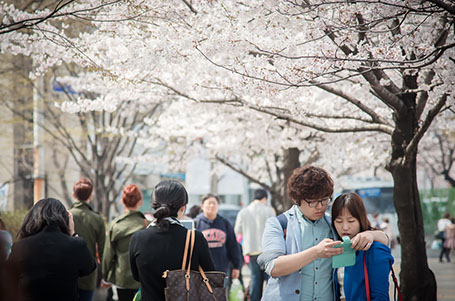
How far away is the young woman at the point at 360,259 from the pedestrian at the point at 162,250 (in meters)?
0.93

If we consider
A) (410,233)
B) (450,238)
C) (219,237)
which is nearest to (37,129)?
(219,237)

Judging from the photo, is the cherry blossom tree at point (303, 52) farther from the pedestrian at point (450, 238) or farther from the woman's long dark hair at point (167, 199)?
the pedestrian at point (450, 238)

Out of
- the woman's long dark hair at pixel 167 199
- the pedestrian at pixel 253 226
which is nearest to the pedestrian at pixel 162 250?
the woman's long dark hair at pixel 167 199

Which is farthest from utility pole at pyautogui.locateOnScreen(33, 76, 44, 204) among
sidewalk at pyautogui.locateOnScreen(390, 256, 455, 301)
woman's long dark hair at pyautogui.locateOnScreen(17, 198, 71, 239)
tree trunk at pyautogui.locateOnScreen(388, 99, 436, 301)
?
woman's long dark hair at pyautogui.locateOnScreen(17, 198, 71, 239)

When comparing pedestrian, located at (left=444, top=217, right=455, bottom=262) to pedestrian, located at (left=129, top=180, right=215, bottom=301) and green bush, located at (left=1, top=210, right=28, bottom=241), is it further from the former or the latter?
pedestrian, located at (left=129, top=180, right=215, bottom=301)

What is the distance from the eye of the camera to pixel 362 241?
3.40 m

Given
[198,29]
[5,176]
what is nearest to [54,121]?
[5,176]

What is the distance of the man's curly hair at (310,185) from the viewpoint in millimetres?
3570

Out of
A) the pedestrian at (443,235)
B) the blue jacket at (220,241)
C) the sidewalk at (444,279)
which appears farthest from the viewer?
the pedestrian at (443,235)

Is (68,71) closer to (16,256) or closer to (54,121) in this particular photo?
(54,121)

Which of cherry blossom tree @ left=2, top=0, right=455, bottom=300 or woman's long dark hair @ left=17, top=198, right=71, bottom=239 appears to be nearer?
woman's long dark hair @ left=17, top=198, right=71, bottom=239

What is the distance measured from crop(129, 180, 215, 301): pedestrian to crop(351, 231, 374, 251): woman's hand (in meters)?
1.02

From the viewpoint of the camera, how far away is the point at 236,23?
584 centimetres

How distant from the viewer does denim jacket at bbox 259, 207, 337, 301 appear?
3499 millimetres
